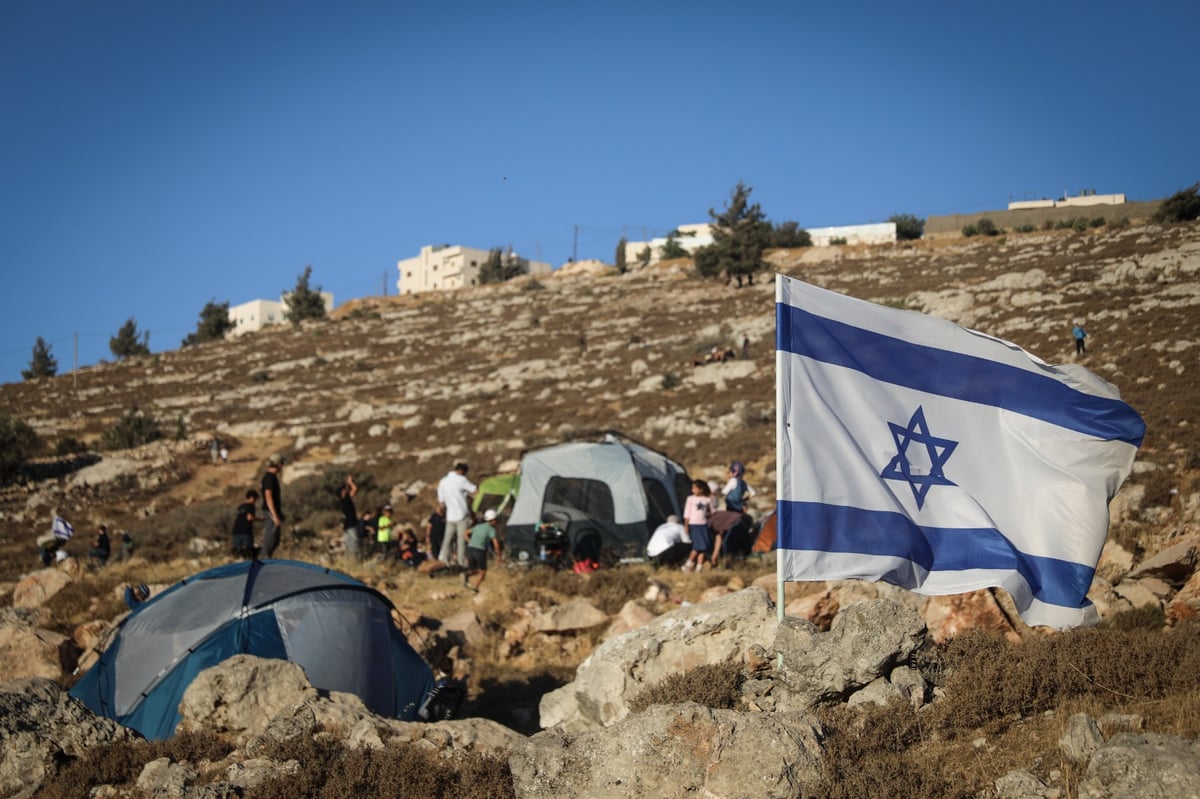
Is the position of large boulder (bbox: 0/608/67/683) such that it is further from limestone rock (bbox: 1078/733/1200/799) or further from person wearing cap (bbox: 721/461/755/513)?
limestone rock (bbox: 1078/733/1200/799)

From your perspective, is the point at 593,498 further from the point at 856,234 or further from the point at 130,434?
the point at 856,234

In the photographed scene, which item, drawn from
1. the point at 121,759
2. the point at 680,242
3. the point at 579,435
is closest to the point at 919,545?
the point at 121,759

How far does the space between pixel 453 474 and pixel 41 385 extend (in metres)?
55.1

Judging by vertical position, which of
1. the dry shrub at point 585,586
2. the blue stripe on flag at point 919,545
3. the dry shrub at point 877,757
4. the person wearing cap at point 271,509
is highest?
the blue stripe on flag at point 919,545

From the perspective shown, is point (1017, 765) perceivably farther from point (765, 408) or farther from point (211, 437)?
point (211, 437)

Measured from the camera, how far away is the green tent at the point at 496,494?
56.3 ft

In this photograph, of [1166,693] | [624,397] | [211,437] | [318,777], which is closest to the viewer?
[318,777]

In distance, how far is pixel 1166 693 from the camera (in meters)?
5.47

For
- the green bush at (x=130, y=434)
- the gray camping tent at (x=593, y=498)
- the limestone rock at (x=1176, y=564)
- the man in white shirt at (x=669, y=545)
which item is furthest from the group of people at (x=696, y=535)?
the green bush at (x=130, y=434)

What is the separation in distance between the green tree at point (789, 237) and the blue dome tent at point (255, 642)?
67.2 m

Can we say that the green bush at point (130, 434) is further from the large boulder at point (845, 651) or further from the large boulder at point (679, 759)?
the large boulder at point (679, 759)

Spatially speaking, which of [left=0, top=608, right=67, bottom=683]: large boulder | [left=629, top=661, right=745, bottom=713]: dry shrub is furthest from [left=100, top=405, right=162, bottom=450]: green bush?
[left=629, top=661, right=745, bottom=713]: dry shrub

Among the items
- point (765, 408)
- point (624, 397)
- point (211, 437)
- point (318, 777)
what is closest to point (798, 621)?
point (318, 777)

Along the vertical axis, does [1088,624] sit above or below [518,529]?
above
